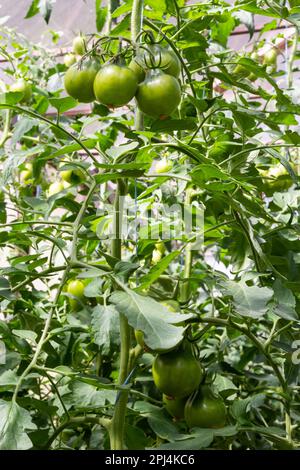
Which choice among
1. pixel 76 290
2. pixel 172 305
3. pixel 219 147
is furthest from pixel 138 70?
pixel 76 290

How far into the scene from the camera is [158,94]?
78cm

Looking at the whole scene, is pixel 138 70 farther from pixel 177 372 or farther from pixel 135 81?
pixel 177 372

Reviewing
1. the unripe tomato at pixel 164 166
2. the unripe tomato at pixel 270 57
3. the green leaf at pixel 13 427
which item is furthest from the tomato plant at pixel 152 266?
the unripe tomato at pixel 270 57

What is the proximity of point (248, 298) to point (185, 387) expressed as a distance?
187 mm

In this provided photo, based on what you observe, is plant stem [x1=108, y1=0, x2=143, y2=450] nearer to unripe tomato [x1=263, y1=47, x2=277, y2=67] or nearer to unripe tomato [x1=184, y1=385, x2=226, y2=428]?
unripe tomato [x1=184, y1=385, x2=226, y2=428]

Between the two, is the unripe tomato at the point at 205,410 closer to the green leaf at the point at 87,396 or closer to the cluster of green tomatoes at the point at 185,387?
the cluster of green tomatoes at the point at 185,387

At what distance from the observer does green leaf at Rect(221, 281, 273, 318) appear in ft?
2.34

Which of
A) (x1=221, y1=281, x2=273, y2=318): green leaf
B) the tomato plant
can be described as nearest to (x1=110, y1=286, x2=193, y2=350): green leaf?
the tomato plant

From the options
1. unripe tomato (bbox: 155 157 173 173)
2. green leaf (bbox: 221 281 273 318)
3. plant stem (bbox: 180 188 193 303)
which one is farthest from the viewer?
unripe tomato (bbox: 155 157 173 173)

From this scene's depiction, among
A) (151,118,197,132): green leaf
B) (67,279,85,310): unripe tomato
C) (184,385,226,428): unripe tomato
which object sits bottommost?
(67,279,85,310): unripe tomato

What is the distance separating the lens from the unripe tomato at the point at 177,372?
0.82 metres

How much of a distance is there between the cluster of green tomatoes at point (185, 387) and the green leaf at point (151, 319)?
145 mm
